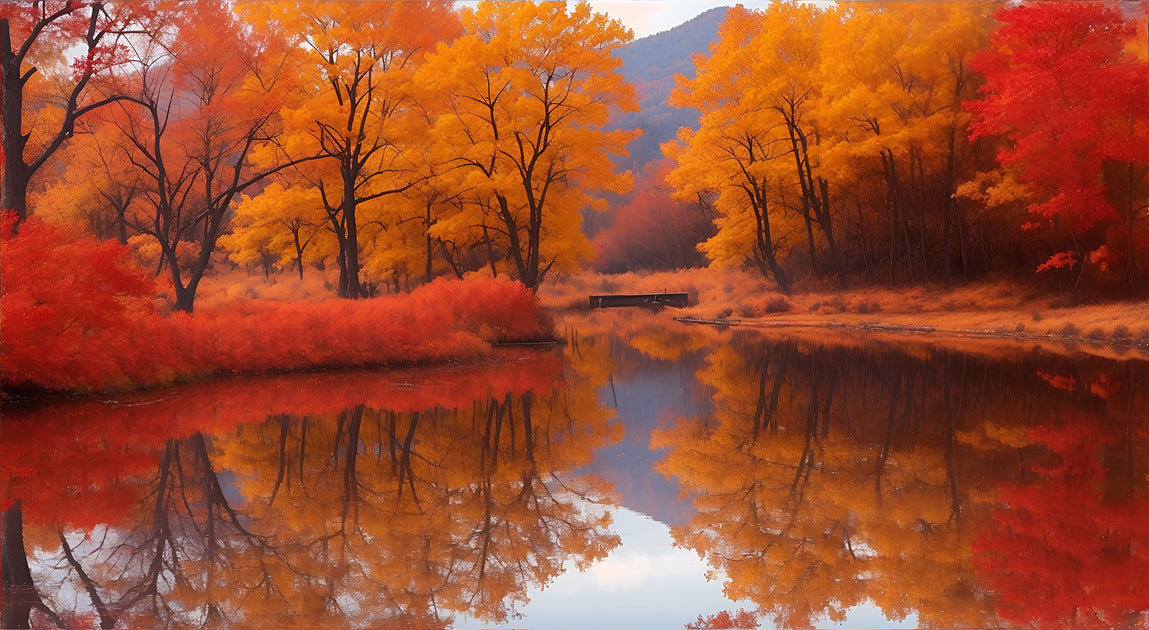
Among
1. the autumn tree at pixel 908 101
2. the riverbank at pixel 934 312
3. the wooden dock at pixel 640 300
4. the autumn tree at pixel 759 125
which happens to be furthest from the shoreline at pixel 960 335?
the wooden dock at pixel 640 300

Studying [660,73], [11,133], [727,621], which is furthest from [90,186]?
[660,73]

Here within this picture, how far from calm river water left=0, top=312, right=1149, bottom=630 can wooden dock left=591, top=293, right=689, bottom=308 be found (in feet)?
93.9

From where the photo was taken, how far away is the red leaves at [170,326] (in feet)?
40.5

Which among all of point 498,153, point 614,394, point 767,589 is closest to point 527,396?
point 614,394

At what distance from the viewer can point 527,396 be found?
1370 centimetres

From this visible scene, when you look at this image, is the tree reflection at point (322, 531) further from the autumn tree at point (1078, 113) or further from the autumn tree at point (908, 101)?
the autumn tree at point (908, 101)

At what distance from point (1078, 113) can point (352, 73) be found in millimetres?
18371

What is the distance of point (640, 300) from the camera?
144ft

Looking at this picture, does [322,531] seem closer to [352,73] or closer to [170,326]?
[170,326]

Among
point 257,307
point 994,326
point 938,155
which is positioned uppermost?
point 938,155

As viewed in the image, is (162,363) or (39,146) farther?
(39,146)

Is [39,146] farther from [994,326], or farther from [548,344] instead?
[994,326]

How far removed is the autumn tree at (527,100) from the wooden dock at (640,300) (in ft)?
46.6

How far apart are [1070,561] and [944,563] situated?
79 centimetres
